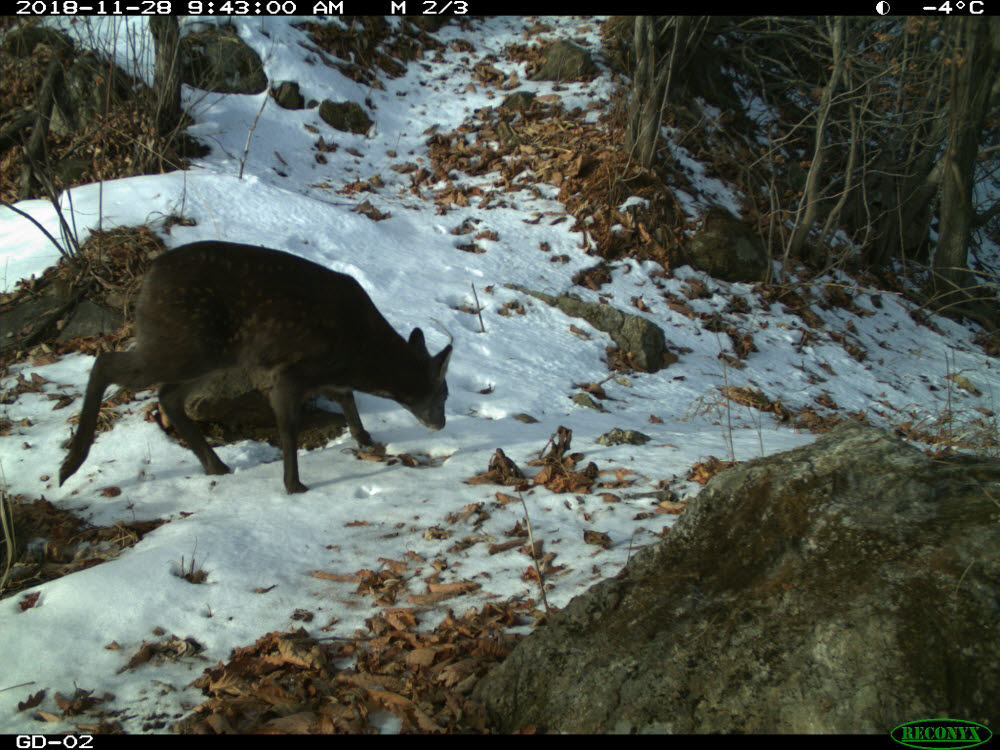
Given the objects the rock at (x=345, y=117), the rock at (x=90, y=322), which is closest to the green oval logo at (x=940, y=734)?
the rock at (x=90, y=322)

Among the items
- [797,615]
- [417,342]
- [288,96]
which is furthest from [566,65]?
[797,615]

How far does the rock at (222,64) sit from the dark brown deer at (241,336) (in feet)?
24.5

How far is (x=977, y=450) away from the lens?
4859mm

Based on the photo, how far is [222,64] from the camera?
34.7 ft

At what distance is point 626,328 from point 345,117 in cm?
683

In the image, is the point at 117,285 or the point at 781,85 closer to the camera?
the point at 117,285

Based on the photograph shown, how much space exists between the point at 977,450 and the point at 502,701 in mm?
4460

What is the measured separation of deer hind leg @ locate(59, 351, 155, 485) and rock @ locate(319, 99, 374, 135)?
7.77m

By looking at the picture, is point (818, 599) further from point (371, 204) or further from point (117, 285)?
point (371, 204)

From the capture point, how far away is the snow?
9.72ft

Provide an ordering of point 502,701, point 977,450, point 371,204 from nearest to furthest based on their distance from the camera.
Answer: point 502,701
point 977,450
point 371,204

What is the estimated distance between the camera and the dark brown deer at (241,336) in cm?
420

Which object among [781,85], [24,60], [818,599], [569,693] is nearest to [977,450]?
[818,599]

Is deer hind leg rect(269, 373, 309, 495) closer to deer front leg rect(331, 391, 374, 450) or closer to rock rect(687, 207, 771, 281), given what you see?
deer front leg rect(331, 391, 374, 450)
